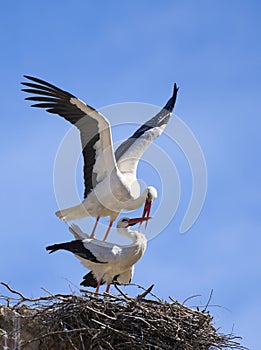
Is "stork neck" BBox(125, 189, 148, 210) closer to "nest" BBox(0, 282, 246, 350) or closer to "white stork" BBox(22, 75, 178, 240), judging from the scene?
"white stork" BBox(22, 75, 178, 240)

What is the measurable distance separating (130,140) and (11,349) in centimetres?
506

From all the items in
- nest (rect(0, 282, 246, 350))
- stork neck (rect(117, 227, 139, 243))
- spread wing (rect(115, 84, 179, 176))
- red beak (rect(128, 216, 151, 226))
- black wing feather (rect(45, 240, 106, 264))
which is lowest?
nest (rect(0, 282, 246, 350))

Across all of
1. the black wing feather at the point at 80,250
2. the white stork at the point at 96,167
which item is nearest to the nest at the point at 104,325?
the black wing feather at the point at 80,250

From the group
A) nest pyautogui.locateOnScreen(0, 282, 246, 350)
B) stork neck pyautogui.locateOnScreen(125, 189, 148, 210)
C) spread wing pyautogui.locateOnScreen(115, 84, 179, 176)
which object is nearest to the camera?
nest pyautogui.locateOnScreen(0, 282, 246, 350)

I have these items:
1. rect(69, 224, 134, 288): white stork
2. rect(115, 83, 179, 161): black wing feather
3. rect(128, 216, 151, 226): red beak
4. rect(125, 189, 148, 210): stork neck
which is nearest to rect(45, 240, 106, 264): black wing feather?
rect(69, 224, 134, 288): white stork

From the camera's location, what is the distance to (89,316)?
10.5m

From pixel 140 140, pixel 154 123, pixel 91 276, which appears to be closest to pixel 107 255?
pixel 91 276

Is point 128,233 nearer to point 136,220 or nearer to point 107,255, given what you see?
point 136,220

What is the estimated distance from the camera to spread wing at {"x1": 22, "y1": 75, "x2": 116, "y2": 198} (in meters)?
13.0

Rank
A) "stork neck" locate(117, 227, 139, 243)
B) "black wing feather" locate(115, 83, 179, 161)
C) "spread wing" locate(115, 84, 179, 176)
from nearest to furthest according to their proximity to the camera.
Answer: "stork neck" locate(117, 227, 139, 243), "spread wing" locate(115, 84, 179, 176), "black wing feather" locate(115, 83, 179, 161)

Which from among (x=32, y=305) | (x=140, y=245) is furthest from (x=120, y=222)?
(x=32, y=305)

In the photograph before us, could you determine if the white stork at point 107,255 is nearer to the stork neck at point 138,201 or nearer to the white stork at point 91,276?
the white stork at point 91,276

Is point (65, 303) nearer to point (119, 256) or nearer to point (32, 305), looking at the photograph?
point (32, 305)

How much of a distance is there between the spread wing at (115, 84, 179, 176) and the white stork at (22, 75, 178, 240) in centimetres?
20
